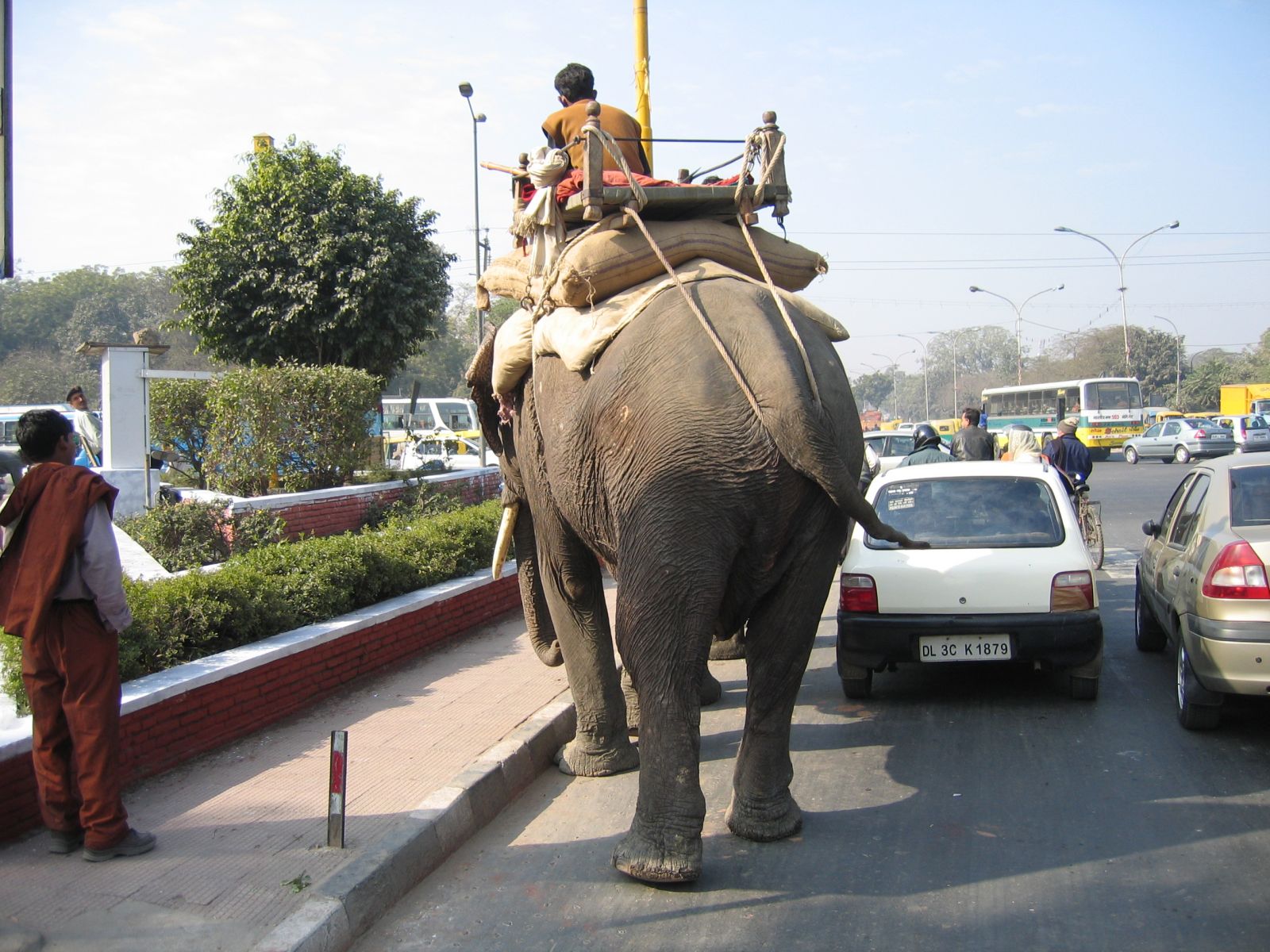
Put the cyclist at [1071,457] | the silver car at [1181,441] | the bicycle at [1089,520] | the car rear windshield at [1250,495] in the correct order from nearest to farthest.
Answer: the car rear windshield at [1250,495]
the bicycle at [1089,520]
the cyclist at [1071,457]
the silver car at [1181,441]

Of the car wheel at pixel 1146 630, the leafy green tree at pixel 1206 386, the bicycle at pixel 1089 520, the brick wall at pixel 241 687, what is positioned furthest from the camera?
the leafy green tree at pixel 1206 386

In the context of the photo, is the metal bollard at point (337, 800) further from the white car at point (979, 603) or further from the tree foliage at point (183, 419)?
the tree foliage at point (183, 419)

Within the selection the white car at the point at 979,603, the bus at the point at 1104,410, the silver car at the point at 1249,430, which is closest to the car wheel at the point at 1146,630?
the white car at the point at 979,603

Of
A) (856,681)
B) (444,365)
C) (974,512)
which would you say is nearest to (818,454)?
(856,681)

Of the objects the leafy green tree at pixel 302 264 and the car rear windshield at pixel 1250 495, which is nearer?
the car rear windshield at pixel 1250 495

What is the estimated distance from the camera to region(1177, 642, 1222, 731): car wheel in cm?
613

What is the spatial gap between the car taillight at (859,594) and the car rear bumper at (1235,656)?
1.87m

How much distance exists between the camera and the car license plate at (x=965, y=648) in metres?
6.83

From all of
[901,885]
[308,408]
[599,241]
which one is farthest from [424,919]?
[308,408]

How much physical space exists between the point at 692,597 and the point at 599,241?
1.65m

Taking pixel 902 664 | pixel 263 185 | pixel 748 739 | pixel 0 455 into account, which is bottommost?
pixel 902 664

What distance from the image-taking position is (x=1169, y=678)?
7773 millimetres

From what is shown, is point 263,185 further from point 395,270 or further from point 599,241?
point 599,241

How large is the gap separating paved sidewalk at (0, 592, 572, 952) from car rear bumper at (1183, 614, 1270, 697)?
358 cm
